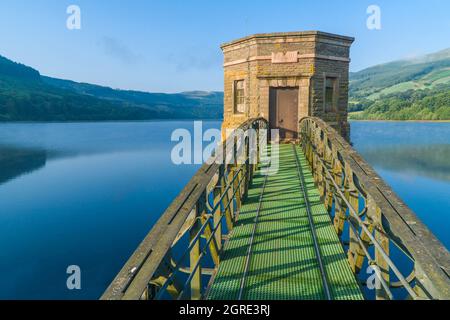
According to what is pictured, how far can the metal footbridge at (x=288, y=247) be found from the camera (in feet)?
8.56

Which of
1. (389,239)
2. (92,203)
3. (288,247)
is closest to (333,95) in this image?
(288,247)

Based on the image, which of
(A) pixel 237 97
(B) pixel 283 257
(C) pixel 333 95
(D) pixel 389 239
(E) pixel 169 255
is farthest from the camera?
(A) pixel 237 97

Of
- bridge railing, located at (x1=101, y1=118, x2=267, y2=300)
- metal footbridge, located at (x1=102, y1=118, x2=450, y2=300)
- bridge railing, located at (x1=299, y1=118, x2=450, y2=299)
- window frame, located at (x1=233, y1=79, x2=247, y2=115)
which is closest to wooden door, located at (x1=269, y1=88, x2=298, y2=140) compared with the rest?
window frame, located at (x1=233, y1=79, x2=247, y2=115)

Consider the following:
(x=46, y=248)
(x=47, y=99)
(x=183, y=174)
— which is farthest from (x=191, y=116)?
(x=46, y=248)

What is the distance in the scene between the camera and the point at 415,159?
38.4 meters

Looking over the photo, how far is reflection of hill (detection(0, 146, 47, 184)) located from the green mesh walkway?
112ft

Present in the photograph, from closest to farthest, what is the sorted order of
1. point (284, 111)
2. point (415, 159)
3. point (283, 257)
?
1. point (283, 257)
2. point (284, 111)
3. point (415, 159)

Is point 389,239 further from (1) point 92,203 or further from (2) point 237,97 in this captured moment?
(1) point 92,203

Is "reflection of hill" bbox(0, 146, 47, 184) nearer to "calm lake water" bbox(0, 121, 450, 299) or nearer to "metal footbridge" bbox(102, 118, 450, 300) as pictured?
"calm lake water" bbox(0, 121, 450, 299)

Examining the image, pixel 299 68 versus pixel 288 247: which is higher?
pixel 299 68

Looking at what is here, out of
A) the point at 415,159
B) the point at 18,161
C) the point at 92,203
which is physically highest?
the point at 415,159

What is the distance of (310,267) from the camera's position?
14.2ft

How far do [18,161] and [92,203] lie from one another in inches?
957
